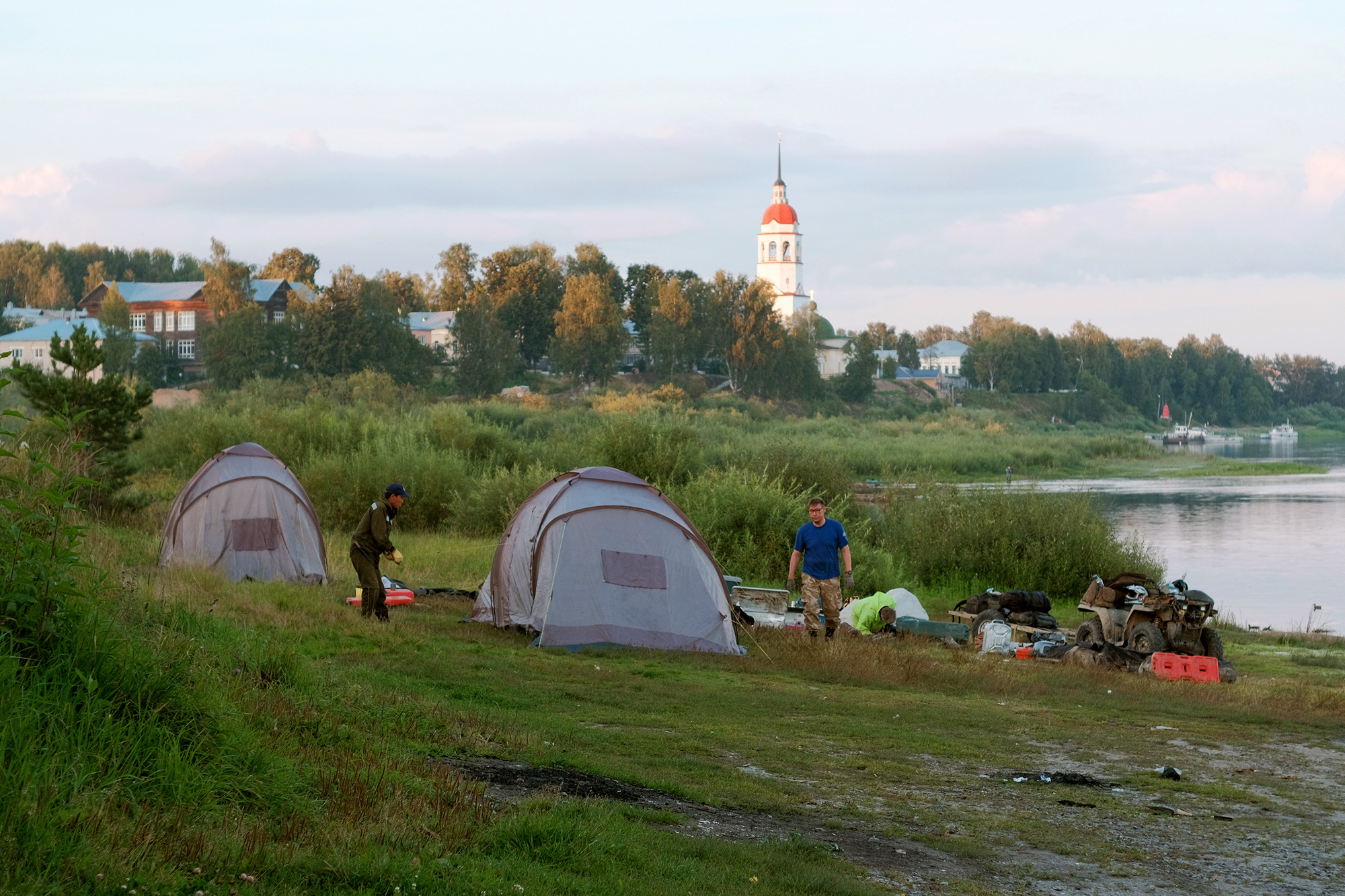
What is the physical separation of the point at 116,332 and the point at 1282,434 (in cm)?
11028

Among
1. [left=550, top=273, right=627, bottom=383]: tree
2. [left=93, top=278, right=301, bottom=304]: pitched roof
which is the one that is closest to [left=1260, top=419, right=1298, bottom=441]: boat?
[left=550, top=273, right=627, bottom=383]: tree

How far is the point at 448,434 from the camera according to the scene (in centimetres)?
3559

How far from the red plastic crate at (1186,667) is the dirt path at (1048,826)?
563cm

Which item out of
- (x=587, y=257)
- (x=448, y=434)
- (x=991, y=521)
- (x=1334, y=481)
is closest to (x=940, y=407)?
(x=587, y=257)

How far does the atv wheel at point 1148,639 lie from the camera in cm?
1479

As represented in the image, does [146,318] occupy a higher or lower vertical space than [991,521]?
higher

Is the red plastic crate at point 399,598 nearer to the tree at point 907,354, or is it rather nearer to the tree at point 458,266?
the tree at point 458,266

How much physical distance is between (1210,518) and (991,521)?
69.0 ft

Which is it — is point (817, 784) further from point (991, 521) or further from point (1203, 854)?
point (991, 521)

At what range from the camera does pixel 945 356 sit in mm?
155500

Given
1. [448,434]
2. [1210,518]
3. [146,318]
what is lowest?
[1210,518]

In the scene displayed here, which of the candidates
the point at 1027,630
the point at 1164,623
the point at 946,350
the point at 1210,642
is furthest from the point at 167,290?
the point at 946,350

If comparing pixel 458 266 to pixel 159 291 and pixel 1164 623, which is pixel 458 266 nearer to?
pixel 159 291

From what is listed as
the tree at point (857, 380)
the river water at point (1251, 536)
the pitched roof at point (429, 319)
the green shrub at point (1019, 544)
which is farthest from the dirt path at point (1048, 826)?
the pitched roof at point (429, 319)
